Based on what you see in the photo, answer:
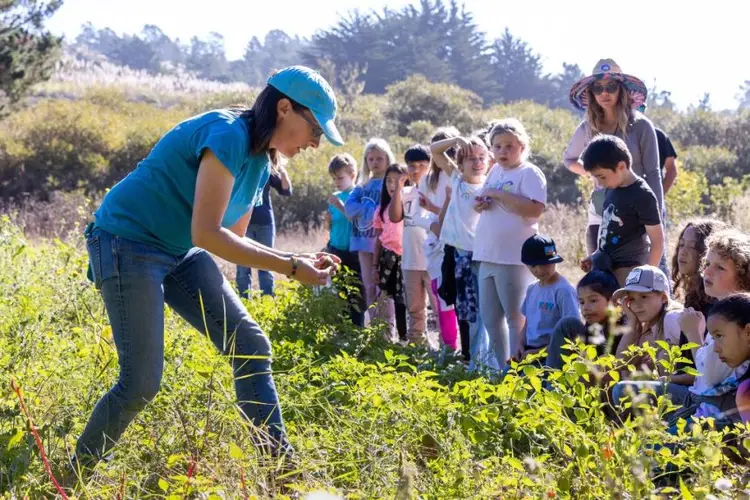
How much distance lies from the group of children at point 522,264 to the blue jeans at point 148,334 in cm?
120

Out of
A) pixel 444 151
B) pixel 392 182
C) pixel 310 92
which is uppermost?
pixel 310 92

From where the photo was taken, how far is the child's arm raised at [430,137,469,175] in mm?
6281

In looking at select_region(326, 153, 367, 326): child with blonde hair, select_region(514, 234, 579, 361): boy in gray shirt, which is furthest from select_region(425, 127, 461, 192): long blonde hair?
select_region(514, 234, 579, 361): boy in gray shirt

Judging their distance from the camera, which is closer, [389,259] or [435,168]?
[435,168]

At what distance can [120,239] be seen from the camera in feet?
10.8

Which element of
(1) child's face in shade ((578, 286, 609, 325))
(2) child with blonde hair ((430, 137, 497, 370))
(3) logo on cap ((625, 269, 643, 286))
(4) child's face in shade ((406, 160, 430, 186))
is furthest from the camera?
(4) child's face in shade ((406, 160, 430, 186))

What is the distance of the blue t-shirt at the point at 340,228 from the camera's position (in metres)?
7.45

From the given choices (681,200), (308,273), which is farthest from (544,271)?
(681,200)

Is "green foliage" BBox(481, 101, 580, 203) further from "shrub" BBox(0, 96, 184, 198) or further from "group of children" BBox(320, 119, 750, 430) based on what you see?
"group of children" BBox(320, 119, 750, 430)

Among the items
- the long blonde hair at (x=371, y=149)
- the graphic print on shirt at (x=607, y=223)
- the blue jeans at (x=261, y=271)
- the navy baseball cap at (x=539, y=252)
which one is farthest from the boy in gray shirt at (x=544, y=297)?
the blue jeans at (x=261, y=271)

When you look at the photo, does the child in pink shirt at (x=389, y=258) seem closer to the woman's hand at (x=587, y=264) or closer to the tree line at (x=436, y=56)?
the woman's hand at (x=587, y=264)

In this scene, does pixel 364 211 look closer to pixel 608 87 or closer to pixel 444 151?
pixel 444 151

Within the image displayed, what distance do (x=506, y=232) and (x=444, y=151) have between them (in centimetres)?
108

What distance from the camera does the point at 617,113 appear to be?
5570mm
